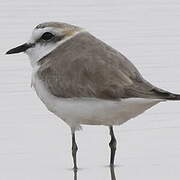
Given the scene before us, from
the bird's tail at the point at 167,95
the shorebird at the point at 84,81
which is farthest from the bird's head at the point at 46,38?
the bird's tail at the point at 167,95

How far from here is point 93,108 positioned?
1042 cm

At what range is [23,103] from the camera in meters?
12.8

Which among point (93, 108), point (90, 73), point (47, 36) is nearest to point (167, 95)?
point (93, 108)

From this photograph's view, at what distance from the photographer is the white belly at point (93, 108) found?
10211mm

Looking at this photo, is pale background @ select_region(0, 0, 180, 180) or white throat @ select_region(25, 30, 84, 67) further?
white throat @ select_region(25, 30, 84, 67)

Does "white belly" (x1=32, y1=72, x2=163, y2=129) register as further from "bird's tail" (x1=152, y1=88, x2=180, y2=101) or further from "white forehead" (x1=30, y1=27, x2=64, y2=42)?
"white forehead" (x1=30, y1=27, x2=64, y2=42)

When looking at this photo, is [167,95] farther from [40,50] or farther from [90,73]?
[40,50]

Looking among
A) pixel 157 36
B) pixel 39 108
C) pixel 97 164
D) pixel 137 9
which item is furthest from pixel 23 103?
pixel 137 9

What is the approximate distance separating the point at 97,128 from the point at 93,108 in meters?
1.88

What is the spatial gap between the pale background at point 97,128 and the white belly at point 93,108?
55 centimetres

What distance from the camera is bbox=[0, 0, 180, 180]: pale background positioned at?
1098 cm

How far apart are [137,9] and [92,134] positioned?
18.0ft

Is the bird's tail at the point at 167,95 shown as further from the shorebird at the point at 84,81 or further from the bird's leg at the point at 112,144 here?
the bird's leg at the point at 112,144

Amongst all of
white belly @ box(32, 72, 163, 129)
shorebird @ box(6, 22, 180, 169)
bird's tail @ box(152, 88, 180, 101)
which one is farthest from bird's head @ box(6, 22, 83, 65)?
bird's tail @ box(152, 88, 180, 101)
